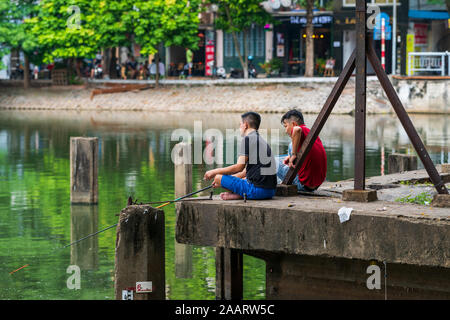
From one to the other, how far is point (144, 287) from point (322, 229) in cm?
183

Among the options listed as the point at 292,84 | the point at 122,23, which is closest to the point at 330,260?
the point at 292,84

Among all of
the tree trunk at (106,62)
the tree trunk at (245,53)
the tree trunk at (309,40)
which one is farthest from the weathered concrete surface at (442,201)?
the tree trunk at (106,62)

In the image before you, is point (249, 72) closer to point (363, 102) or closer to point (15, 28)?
point (15, 28)

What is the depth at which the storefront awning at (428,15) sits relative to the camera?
55625 mm

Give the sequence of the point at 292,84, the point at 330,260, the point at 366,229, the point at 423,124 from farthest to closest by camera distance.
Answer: the point at 292,84 < the point at 423,124 < the point at 330,260 < the point at 366,229

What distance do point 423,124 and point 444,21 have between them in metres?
18.2

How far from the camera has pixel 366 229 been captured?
32.8 ft

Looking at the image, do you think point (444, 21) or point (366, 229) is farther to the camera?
point (444, 21)

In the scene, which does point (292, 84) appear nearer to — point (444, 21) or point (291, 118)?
point (444, 21)

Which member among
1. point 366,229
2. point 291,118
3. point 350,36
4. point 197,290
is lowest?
point 197,290

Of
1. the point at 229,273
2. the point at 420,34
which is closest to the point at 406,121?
the point at 229,273

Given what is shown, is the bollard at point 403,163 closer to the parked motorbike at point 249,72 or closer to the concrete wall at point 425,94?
the concrete wall at point 425,94

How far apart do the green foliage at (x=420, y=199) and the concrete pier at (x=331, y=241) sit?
0.79m

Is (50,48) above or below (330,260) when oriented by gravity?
above
